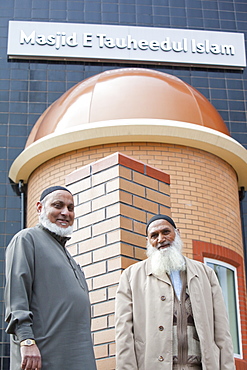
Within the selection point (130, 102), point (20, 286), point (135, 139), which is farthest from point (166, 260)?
point (130, 102)

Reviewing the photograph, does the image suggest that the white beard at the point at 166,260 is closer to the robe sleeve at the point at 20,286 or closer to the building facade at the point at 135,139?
the robe sleeve at the point at 20,286

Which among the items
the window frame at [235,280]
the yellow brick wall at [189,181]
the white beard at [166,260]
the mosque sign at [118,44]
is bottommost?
the white beard at [166,260]

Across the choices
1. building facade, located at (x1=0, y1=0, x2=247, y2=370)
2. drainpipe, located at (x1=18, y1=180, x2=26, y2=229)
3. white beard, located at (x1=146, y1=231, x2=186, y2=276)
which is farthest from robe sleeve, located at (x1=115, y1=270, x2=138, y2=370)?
drainpipe, located at (x1=18, y1=180, x2=26, y2=229)

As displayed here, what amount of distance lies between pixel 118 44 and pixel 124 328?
918 centimetres

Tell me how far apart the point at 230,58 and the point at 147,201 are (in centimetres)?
844

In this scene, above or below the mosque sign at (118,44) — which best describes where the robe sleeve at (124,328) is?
below

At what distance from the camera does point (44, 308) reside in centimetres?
334

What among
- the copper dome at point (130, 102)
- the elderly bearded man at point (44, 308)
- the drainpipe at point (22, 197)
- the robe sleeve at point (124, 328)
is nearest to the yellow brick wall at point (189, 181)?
the copper dome at point (130, 102)

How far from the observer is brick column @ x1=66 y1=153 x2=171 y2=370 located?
14.8 ft

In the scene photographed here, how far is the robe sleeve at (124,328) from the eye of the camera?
3.93 m

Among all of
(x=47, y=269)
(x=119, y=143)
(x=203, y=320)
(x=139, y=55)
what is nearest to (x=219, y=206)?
(x=119, y=143)

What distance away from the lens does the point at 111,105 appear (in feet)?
29.7

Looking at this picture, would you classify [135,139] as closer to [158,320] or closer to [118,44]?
[118,44]

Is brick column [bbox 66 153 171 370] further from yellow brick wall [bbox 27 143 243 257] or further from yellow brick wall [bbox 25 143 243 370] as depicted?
yellow brick wall [bbox 27 143 243 257]
